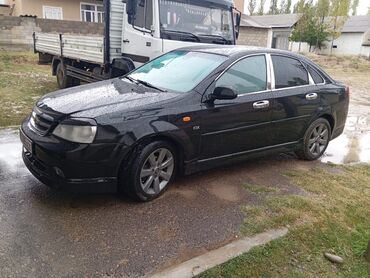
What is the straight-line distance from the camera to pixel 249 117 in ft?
14.8

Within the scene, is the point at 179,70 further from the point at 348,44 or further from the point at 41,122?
the point at 348,44

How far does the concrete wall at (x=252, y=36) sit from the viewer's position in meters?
27.4

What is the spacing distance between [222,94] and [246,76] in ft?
2.31

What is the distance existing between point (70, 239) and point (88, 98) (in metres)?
1.51

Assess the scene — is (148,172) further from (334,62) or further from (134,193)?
(334,62)

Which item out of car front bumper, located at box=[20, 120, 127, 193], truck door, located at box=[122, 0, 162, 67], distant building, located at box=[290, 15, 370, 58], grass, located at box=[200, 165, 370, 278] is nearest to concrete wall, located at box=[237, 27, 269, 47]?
distant building, located at box=[290, 15, 370, 58]

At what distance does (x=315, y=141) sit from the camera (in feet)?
18.3

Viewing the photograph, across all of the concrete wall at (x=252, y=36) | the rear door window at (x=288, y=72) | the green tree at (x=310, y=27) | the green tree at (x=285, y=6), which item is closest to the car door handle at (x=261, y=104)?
the rear door window at (x=288, y=72)

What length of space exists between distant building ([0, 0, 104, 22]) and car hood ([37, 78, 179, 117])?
68.7 ft

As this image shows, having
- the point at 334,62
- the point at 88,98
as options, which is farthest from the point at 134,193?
the point at 334,62

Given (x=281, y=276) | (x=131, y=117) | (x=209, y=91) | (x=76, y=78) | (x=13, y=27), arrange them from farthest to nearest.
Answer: (x=13, y=27) < (x=76, y=78) < (x=209, y=91) < (x=131, y=117) < (x=281, y=276)

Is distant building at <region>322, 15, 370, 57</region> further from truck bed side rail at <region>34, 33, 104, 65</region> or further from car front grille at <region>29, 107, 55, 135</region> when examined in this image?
car front grille at <region>29, 107, 55, 135</region>

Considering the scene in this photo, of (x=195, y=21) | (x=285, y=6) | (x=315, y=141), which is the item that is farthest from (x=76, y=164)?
(x=285, y=6)

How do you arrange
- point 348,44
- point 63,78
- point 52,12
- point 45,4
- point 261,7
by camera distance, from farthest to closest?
point 261,7 < point 348,44 < point 52,12 < point 45,4 < point 63,78
